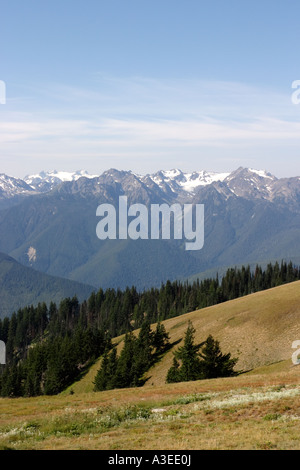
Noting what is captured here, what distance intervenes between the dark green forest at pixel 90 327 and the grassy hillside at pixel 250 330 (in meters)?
6.53

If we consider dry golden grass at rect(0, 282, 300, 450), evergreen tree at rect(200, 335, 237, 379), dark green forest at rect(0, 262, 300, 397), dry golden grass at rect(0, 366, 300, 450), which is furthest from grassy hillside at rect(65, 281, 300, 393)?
dry golden grass at rect(0, 366, 300, 450)

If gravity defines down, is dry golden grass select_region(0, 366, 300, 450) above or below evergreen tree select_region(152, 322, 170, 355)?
above

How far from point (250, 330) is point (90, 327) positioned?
5421 cm

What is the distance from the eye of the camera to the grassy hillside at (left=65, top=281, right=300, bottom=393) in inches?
2763

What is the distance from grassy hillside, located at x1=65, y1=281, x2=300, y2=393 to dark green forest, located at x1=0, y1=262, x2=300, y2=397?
653 cm

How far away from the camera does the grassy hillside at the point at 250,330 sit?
7019cm

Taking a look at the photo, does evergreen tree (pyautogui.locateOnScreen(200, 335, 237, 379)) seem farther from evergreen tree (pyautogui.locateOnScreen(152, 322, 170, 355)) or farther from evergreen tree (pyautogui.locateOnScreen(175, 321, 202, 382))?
evergreen tree (pyautogui.locateOnScreen(152, 322, 170, 355))

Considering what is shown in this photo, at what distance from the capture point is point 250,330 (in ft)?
265

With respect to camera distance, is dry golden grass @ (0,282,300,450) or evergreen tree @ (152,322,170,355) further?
evergreen tree @ (152,322,170,355)

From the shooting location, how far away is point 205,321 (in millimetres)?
96438

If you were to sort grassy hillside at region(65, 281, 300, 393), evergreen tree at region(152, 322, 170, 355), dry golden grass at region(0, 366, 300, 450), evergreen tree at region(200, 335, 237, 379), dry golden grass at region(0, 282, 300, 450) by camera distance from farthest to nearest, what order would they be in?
evergreen tree at region(152, 322, 170, 355), grassy hillside at region(65, 281, 300, 393), evergreen tree at region(200, 335, 237, 379), dry golden grass at region(0, 282, 300, 450), dry golden grass at region(0, 366, 300, 450)

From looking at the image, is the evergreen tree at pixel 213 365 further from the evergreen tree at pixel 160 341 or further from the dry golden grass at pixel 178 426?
the evergreen tree at pixel 160 341

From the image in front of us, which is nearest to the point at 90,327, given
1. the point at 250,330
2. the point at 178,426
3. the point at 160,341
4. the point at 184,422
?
the point at 160,341

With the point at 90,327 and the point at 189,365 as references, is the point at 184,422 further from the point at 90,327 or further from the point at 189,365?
the point at 90,327
